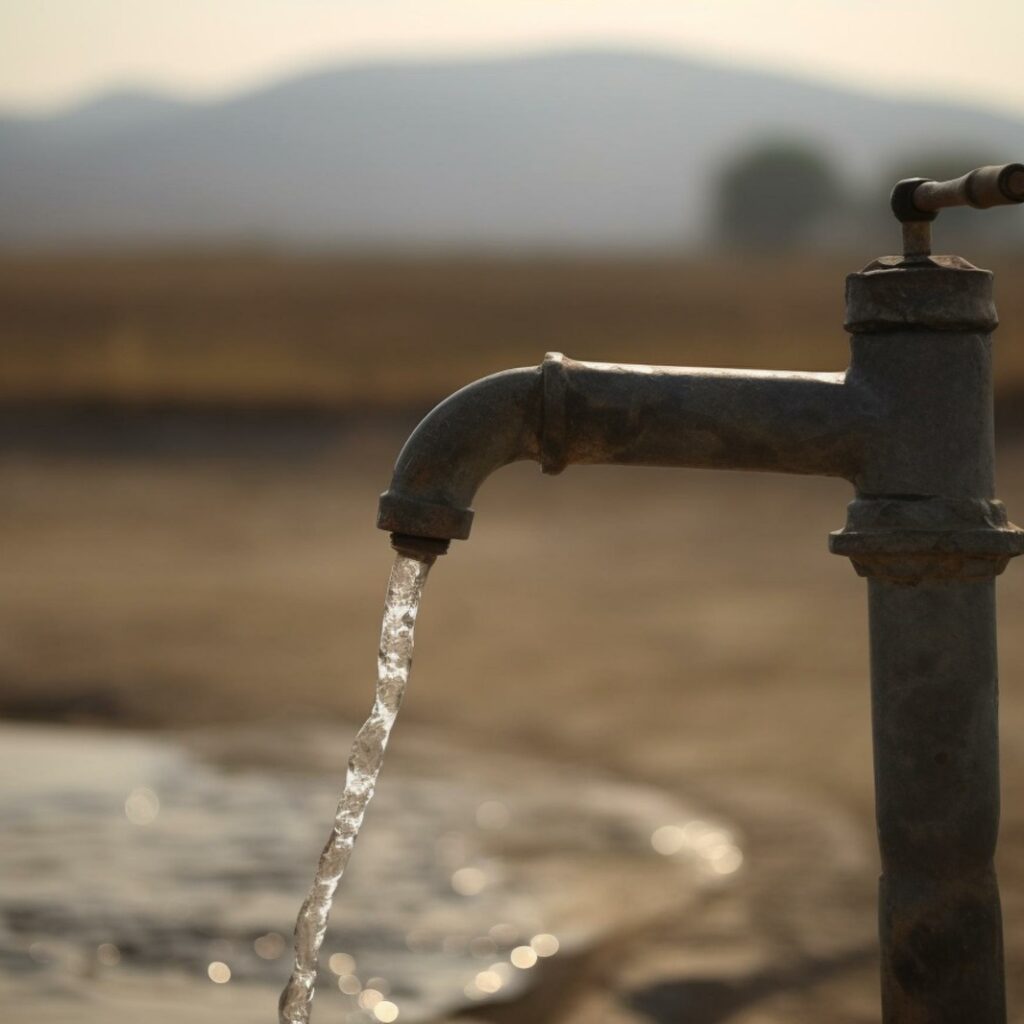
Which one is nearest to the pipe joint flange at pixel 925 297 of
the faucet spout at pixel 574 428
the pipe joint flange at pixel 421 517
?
the faucet spout at pixel 574 428

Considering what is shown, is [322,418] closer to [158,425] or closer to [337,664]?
[158,425]

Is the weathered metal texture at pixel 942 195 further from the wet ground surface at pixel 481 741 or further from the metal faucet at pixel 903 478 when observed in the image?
the wet ground surface at pixel 481 741

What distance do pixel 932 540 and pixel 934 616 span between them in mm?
70

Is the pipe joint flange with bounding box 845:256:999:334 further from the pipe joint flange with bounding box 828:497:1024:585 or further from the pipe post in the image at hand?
the pipe joint flange with bounding box 828:497:1024:585

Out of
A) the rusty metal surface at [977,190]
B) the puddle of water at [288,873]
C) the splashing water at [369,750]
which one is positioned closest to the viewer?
the rusty metal surface at [977,190]

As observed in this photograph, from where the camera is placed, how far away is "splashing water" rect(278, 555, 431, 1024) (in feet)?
4.82

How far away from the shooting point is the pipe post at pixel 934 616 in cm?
140

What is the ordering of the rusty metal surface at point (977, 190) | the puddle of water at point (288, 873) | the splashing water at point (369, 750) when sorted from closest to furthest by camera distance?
the rusty metal surface at point (977, 190), the splashing water at point (369, 750), the puddle of water at point (288, 873)

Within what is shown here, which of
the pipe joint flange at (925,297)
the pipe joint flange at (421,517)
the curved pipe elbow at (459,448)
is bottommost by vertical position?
the pipe joint flange at (421,517)

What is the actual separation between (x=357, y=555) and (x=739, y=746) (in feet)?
9.37

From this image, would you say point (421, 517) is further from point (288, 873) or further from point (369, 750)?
point (288, 873)

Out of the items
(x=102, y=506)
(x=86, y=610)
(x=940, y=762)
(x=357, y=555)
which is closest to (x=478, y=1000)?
(x=940, y=762)

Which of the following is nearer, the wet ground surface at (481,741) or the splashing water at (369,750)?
the splashing water at (369,750)

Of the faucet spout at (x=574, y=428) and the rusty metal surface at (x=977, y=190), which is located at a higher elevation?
the rusty metal surface at (x=977, y=190)
